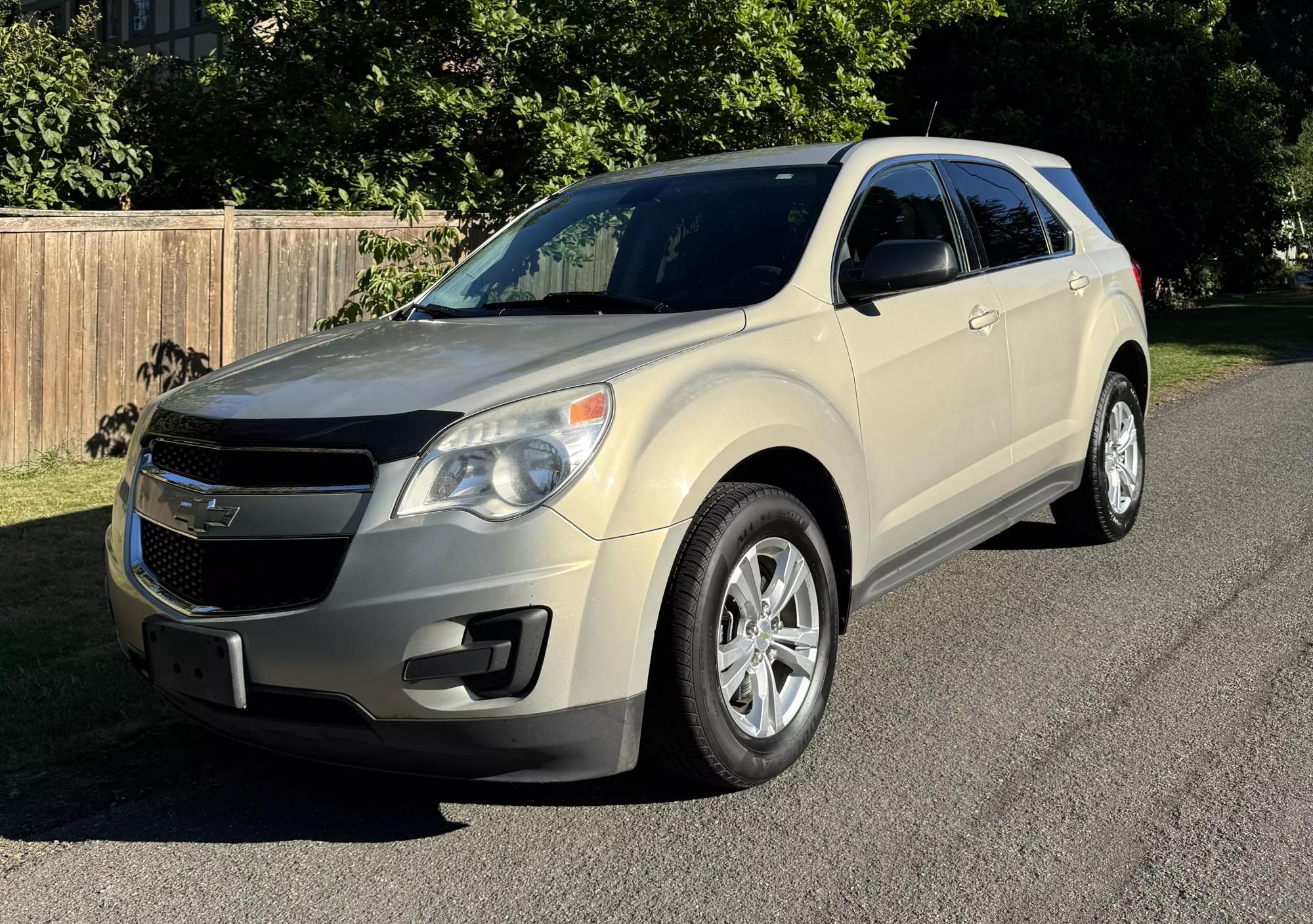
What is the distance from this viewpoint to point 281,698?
326cm

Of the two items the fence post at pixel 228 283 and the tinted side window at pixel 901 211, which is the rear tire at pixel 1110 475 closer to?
the tinted side window at pixel 901 211

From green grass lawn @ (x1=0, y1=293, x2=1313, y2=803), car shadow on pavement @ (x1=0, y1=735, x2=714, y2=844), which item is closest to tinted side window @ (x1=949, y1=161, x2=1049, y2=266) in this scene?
car shadow on pavement @ (x1=0, y1=735, x2=714, y2=844)

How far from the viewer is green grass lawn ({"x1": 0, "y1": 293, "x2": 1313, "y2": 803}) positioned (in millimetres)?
4137

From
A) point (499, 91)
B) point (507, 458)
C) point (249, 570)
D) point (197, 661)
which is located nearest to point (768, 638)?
point (507, 458)

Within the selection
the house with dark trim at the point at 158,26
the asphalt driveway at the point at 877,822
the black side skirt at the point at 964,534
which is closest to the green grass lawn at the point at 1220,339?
the black side skirt at the point at 964,534

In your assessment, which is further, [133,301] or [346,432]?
[133,301]

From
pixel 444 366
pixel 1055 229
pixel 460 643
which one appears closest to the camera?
pixel 460 643

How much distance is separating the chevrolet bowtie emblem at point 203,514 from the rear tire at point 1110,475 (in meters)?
3.98

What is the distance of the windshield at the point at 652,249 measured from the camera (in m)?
4.30

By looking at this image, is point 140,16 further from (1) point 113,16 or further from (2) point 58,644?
(2) point 58,644

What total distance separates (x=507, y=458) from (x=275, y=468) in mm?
601

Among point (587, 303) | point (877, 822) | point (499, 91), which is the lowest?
point (877, 822)

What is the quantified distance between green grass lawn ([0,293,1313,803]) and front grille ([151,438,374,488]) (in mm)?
1111

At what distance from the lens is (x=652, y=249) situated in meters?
4.66
